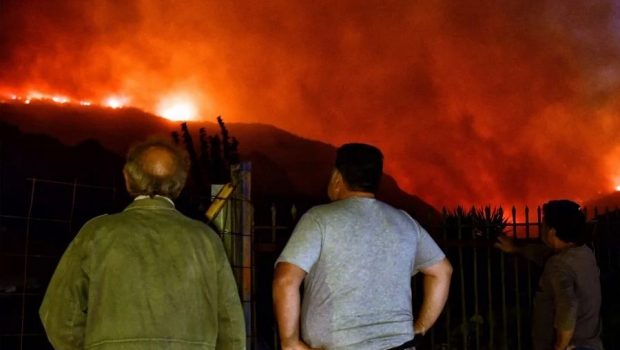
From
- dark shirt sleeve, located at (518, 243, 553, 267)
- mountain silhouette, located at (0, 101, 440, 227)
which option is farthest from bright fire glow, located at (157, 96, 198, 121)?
dark shirt sleeve, located at (518, 243, 553, 267)

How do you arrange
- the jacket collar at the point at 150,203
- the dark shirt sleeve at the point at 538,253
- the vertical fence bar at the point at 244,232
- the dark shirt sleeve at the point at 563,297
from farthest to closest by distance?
1. the dark shirt sleeve at the point at 538,253
2. the vertical fence bar at the point at 244,232
3. the dark shirt sleeve at the point at 563,297
4. the jacket collar at the point at 150,203

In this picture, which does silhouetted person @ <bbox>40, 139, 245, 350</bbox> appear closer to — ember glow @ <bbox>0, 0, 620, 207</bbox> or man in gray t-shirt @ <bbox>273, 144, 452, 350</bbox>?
man in gray t-shirt @ <bbox>273, 144, 452, 350</bbox>

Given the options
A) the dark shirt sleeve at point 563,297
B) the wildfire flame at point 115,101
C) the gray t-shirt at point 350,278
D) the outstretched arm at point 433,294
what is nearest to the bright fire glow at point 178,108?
the wildfire flame at point 115,101

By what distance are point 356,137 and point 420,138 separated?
1630 mm

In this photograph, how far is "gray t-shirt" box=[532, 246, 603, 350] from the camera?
396 cm

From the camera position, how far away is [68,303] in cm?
248

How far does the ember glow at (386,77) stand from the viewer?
1616 cm

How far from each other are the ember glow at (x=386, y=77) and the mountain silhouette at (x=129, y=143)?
15.3 inches

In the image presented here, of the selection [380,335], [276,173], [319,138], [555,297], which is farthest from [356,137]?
[380,335]

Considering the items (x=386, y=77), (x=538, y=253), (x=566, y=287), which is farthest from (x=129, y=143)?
(x=566, y=287)

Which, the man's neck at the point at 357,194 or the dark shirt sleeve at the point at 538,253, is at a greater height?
the man's neck at the point at 357,194

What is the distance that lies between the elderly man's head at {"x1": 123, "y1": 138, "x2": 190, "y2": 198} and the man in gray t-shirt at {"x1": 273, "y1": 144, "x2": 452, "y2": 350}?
55cm

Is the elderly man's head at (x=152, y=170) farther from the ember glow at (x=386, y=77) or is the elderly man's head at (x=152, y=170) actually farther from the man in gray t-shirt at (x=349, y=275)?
the ember glow at (x=386, y=77)

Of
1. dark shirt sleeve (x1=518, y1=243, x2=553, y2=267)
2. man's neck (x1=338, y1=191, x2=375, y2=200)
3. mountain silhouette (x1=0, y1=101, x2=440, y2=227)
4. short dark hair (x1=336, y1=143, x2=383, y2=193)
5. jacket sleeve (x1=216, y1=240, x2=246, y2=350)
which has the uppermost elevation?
mountain silhouette (x1=0, y1=101, x2=440, y2=227)
